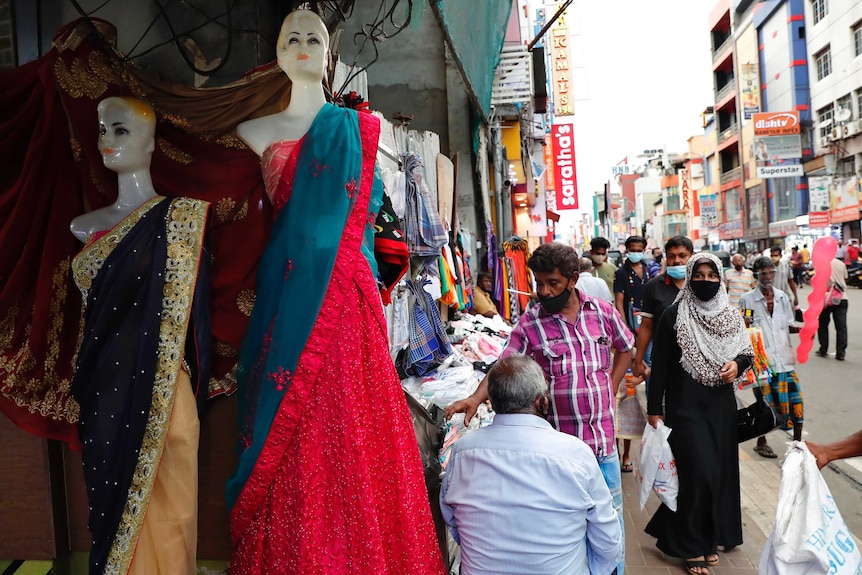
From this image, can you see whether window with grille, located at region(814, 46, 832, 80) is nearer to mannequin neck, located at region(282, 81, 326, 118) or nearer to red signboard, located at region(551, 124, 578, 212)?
red signboard, located at region(551, 124, 578, 212)

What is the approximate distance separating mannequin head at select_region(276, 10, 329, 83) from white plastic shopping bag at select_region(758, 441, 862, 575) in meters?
2.24

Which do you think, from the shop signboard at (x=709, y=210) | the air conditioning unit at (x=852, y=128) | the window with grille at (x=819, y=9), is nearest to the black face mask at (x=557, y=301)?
the air conditioning unit at (x=852, y=128)

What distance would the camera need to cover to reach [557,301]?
2.67 meters

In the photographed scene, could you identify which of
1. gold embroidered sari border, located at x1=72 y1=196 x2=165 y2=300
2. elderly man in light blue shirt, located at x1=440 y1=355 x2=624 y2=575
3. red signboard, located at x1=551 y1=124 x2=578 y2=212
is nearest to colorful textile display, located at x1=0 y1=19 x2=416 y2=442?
gold embroidered sari border, located at x1=72 y1=196 x2=165 y2=300

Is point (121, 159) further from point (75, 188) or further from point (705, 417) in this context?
point (705, 417)

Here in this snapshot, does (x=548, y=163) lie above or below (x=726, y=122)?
below

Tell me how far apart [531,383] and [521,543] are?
50cm

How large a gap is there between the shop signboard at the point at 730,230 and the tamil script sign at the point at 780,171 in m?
9.23

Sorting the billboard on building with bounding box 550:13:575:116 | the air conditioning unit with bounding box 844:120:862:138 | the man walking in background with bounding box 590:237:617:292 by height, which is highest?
the billboard on building with bounding box 550:13:575:116

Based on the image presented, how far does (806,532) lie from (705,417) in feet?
4.39

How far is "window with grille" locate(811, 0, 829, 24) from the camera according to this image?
28.1 m

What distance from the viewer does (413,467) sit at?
7.29ft

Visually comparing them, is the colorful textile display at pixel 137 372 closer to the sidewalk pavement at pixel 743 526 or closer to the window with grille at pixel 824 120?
the sidewalk pavement at pixel 743 526

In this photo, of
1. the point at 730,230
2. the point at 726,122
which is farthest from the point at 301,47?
the point at 726,122
